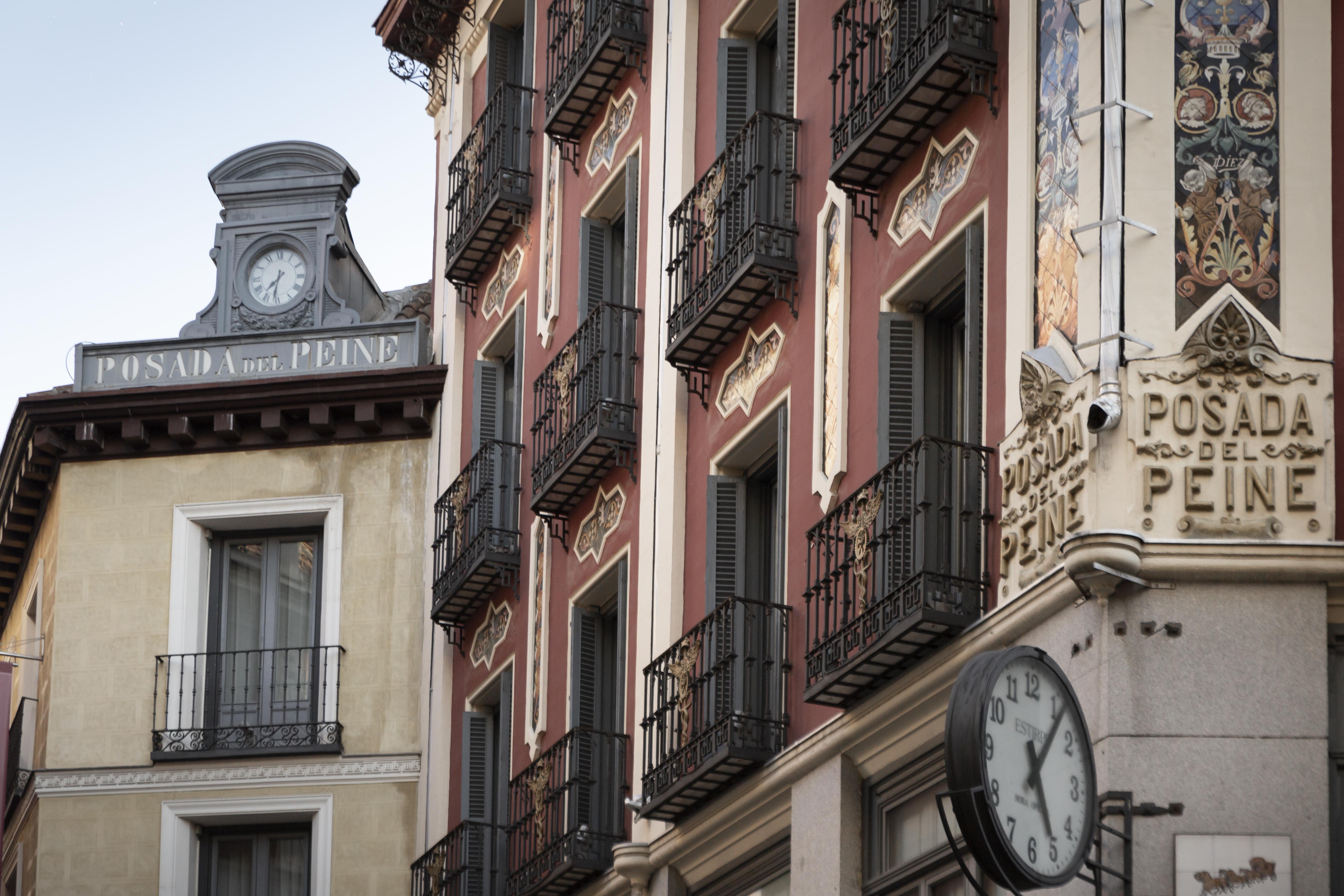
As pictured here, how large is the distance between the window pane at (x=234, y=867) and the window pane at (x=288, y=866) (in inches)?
10.4

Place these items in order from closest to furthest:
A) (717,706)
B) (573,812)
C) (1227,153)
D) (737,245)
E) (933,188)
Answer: (1227,153)
(933,188)
(717,706)
(737,245)
(573,812)

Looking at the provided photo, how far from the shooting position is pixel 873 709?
55.7 feet

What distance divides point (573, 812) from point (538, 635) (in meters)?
3.25

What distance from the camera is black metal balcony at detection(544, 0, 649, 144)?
24.9m

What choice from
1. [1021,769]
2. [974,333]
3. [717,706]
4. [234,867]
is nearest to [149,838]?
[234,867]

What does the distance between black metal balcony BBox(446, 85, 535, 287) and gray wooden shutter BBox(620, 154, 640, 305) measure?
→ 3.83m

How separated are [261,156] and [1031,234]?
19140 mm

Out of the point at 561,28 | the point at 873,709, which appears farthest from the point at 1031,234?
the point at 561,28

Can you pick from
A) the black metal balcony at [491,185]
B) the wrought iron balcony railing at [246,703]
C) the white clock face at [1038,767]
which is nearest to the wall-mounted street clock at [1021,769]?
the white clock face at [1038,767]

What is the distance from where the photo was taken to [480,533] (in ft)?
90.1

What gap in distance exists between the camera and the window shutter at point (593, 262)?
26016 mm

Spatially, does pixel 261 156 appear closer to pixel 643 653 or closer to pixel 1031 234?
pixel 643 653

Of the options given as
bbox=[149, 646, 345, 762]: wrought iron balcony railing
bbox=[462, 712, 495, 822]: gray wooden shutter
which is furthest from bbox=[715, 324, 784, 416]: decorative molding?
bbox=[149, 646, 345, 762]: wrought iron balcony railing

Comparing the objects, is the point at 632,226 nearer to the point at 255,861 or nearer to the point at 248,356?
the point at 248,356
